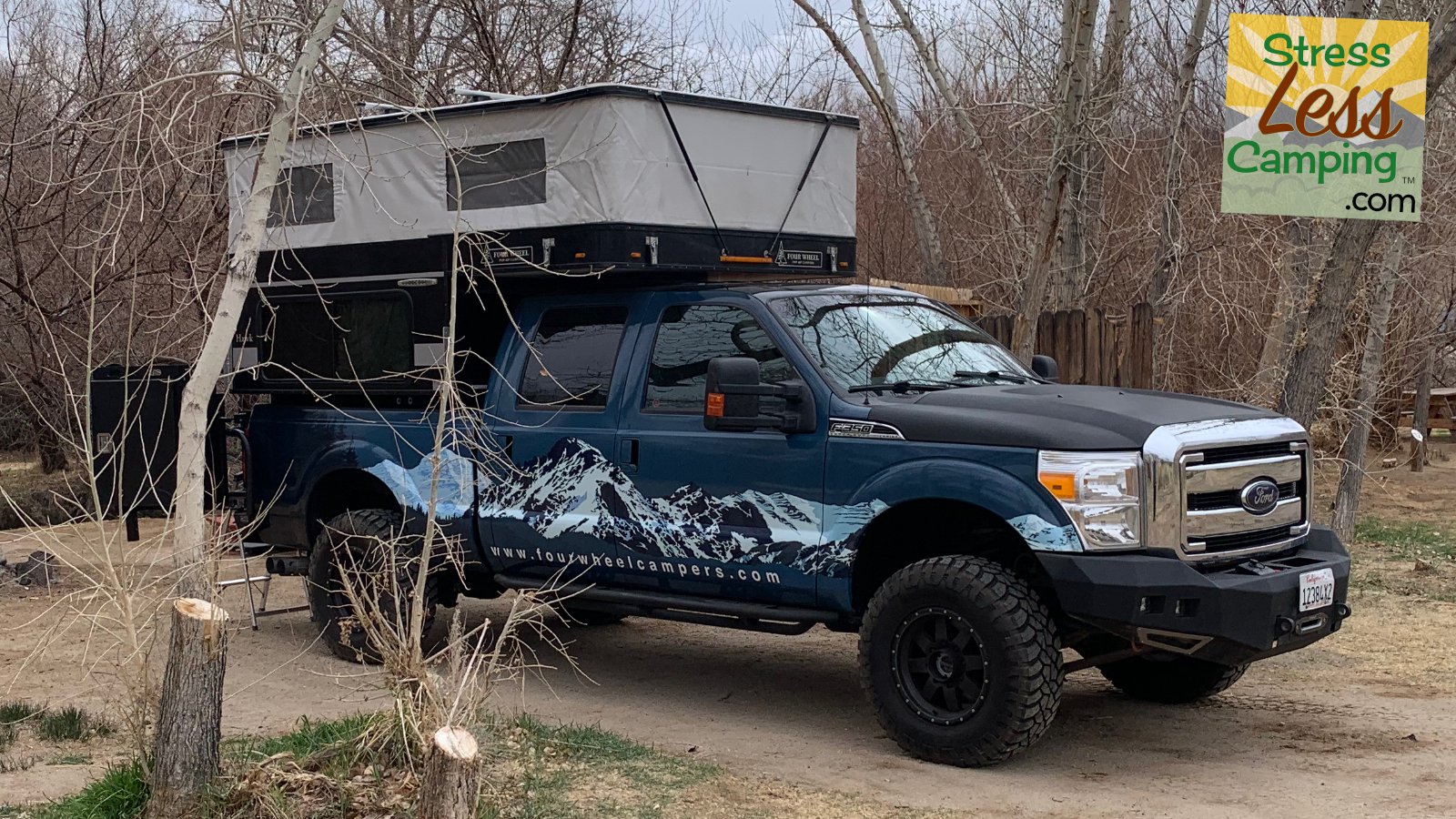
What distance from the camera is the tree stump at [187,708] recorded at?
5078 millimetres

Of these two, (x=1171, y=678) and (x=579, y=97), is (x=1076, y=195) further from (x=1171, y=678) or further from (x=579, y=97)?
(x=579, y=97)

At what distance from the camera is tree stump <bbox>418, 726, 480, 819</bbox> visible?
4.59 metres

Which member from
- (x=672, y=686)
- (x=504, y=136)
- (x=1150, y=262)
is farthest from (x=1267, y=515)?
(x=1150, y=262)

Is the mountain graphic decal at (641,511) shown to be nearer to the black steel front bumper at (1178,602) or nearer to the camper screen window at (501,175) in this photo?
the black steel front bumper at (1178,602)

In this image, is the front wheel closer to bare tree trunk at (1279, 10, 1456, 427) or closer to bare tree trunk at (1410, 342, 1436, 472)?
bare tree trunk at (1279, 10, 1456, 427)

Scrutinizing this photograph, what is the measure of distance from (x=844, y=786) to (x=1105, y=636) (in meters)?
1.76

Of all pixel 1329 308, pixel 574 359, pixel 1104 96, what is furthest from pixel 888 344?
pixel 1329 308

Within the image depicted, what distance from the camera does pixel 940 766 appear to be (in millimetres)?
6172

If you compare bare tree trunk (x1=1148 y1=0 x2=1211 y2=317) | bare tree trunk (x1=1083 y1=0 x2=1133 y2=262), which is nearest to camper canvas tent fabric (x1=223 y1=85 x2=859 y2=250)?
bare tree trunk (x1=1083 y1=0 x2=1133 y2=262)

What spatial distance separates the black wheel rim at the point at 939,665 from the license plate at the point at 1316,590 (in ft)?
4.31

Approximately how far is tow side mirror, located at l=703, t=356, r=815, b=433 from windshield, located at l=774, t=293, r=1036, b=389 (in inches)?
8.7

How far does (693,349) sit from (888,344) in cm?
95

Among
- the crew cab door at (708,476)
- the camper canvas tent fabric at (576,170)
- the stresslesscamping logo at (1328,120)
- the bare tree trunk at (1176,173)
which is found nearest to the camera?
the crew cab door at (708,476)

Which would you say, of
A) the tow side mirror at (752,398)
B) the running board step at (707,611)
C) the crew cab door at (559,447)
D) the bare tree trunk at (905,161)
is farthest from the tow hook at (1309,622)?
the bare tree trunk at (905,161)
